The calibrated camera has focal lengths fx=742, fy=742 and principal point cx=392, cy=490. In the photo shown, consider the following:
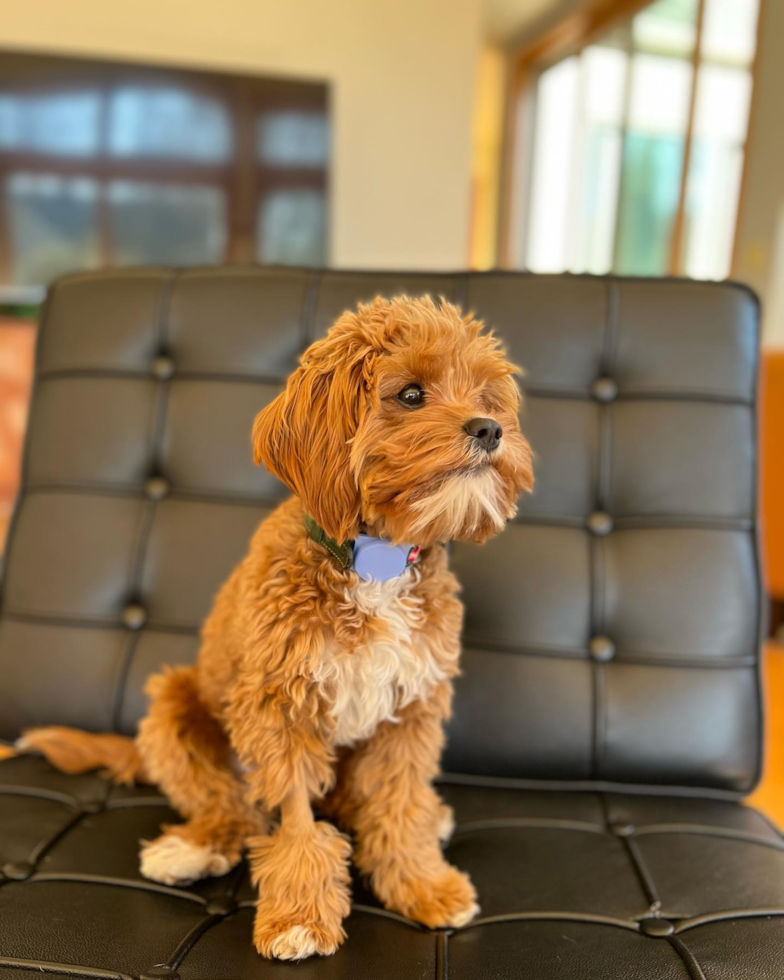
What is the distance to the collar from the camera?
0.88 m

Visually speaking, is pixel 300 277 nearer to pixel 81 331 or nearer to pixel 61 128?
pixel 81 331

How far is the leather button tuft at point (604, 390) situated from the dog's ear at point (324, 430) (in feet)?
2.06

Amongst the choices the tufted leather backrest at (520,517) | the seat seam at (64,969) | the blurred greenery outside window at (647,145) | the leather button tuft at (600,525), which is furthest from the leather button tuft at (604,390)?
the blurred greenery outside window at (647,145)

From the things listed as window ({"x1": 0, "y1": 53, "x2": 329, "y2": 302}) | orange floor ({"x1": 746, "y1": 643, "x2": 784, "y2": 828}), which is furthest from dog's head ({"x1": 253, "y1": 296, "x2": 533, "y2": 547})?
window ({"x1": 0, "y1": 53, "x2": 329, "y2": 302})

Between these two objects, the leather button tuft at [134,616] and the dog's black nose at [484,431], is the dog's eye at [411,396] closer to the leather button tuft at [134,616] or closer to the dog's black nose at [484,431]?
the dog's black nose at [484,431]

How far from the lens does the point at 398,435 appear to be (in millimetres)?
802

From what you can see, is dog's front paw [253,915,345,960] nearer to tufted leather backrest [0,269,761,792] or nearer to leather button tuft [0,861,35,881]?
leather button tuft [0,861,35,881]

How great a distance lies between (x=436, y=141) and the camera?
372 centimetres

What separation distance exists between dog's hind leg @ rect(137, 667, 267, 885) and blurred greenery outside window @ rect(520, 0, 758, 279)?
4.07m

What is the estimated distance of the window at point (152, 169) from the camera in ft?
11.2

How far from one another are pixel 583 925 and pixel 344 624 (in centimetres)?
46

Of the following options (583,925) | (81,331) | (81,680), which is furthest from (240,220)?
(583,925)

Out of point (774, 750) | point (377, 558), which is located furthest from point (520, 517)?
point (774, 750)

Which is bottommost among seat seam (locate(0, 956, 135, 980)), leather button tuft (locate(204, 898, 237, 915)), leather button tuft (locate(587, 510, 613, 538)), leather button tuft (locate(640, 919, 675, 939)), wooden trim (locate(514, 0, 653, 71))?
leather button tuft (locate(204, 898, 237, 915))
